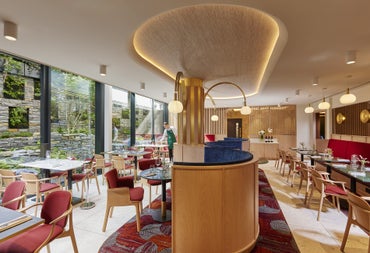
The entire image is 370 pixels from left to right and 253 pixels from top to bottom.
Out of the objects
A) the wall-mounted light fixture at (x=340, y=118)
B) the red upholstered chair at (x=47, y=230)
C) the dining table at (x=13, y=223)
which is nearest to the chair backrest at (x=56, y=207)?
the red upholstered chair at (x=47, y=230)

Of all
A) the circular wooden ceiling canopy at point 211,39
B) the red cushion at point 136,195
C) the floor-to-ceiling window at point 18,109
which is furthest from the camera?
the floor-to-ceiling window at point 18,109

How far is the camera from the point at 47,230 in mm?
1989

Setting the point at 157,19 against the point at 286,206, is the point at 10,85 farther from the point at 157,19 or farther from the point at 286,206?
the point at 286,206

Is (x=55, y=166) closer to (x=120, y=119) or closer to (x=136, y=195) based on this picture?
(x=136, y=195)

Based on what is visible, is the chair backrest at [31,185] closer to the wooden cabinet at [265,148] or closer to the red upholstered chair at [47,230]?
the red upholstered chair at [47,230]

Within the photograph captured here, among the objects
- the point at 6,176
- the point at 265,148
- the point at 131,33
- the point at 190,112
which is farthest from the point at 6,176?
the point at 265,148

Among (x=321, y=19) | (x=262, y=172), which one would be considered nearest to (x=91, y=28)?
(x=321, y=19)

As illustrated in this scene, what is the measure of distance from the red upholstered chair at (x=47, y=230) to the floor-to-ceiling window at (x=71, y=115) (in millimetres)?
3208

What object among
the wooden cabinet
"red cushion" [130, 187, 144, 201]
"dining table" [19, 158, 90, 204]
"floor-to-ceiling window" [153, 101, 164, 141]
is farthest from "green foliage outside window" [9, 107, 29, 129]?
the wooden cabinet

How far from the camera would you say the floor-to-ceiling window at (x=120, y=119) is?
674 cm

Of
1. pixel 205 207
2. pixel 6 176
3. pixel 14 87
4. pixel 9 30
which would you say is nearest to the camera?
pixel 205 207

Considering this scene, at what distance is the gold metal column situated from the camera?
5.37 m

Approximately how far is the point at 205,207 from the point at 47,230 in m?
1.68

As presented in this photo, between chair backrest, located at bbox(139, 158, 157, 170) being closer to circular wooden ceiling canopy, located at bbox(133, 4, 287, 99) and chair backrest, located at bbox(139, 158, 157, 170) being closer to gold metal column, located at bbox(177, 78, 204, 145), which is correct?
gold metal column, located at bbox(177, 78, 204, 145)
